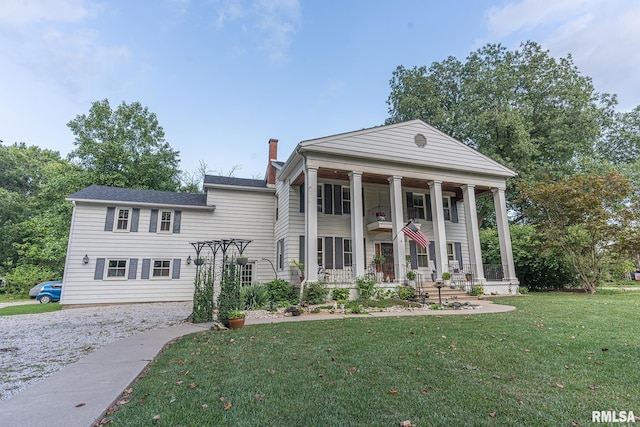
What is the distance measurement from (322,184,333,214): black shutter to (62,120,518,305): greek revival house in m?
0.05

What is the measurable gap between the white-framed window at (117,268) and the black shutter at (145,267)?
788 millimetres

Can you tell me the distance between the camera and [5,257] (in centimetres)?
2541

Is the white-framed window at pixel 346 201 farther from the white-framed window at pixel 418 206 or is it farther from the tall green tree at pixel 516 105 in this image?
the tall green tree at pixel 516 105

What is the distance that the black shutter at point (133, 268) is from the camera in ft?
48.1

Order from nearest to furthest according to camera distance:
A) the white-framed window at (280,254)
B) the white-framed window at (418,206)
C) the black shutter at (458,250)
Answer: the white-framed window at (280,254)
the black shutter at (458,250)
the white-framed window at (418,206)

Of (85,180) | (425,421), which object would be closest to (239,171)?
(85,180)

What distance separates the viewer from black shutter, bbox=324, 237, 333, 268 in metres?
14.9

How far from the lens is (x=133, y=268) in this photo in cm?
1473

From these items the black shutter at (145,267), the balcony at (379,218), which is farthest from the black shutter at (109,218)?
the balcony at (379,218)

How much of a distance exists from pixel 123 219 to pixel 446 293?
51.8 ft

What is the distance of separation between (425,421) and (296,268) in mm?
11631

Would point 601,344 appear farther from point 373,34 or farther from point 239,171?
point 239,171

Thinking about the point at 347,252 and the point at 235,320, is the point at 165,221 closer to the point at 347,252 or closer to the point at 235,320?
the point at 347,252

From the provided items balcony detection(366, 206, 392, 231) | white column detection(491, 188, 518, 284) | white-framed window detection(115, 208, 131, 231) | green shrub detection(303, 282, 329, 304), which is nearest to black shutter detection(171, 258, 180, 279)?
white-framed window detection(115, 208, 131, 231)
